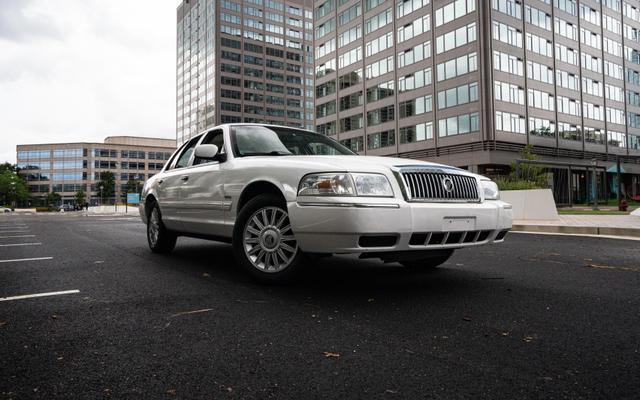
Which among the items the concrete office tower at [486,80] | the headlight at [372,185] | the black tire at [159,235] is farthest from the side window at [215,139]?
the concrete office tower at [486,80]

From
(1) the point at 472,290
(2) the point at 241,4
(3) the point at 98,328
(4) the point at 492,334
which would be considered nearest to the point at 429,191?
(1) the point at 472,290

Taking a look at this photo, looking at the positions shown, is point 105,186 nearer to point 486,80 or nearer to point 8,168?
point 8,168

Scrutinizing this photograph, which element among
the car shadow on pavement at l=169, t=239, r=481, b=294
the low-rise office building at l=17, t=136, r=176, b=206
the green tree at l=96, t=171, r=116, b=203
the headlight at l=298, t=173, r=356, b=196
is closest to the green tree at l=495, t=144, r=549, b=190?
the car shadow on pavement at l=169, t=239, r=481, b=294

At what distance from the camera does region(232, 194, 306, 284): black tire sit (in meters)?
3.80

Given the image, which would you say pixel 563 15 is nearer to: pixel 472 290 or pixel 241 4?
pixel 472 290

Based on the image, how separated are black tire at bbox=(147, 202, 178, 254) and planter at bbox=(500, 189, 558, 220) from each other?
11828mm

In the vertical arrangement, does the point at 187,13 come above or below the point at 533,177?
above

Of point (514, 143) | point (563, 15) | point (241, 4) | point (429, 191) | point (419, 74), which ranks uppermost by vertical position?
point (241, 4)

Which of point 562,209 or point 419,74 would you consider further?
point 419,74

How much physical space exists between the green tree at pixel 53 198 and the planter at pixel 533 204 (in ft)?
367

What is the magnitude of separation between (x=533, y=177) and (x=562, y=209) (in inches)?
232

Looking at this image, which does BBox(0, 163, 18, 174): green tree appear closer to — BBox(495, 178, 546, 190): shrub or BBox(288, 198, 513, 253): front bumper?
BBox(495, 178, 546, 190): shrub

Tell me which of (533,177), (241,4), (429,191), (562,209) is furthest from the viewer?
(241,4)

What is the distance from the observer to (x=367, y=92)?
166 feet
